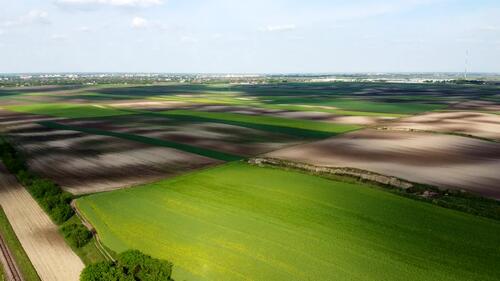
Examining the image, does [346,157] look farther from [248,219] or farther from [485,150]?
[248,219]

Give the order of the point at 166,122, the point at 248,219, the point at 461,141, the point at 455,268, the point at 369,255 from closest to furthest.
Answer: the point at 455,268
the point at 369,255
the point at 248,219
the point at 461,141
the point at 166,122

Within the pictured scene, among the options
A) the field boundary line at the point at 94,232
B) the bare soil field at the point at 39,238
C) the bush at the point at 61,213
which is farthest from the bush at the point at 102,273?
the bush at the point at 61,213

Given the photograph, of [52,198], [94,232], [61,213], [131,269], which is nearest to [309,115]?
[52,198]

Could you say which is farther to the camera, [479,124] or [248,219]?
[479,124]

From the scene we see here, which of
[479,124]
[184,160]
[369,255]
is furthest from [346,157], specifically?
[479,124]

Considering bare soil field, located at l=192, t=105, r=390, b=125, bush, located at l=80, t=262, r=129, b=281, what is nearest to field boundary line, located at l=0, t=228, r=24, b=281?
bush, located at l=80, t=262, r=129, b=281

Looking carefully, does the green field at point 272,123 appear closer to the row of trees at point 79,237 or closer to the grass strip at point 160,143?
the grass strip at point 160,143
